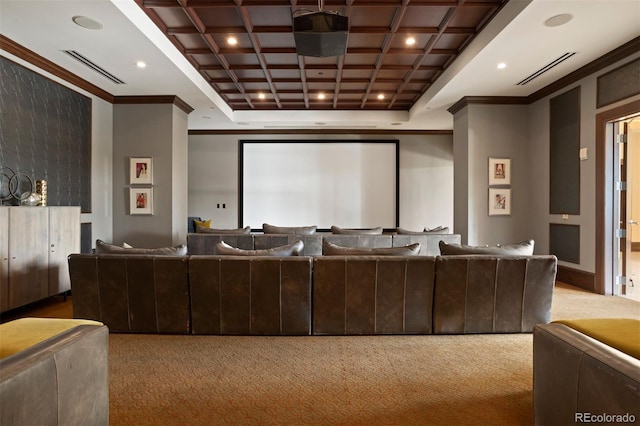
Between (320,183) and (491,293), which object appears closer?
(491,293)

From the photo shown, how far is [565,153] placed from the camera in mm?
5508

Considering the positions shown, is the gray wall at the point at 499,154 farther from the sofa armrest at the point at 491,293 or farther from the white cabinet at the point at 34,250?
the white cabinet at the point at 34,250

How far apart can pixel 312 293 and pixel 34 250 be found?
3.12m

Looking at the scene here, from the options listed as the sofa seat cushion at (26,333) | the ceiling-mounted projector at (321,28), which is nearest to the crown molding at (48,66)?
the ceiling-mounted projector at (321,28)

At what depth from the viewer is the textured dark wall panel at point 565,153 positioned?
5258mm

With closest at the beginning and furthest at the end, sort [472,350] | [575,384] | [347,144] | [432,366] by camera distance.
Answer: [575,384] → [432,366] → [472,350] → [347,144]

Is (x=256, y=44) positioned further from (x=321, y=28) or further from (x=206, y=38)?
(x=321, y=28)

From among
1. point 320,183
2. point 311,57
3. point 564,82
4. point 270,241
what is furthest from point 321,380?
point 320,183

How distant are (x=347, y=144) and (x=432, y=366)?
7.50 meters

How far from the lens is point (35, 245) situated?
394 centimetres

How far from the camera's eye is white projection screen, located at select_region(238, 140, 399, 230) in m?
9.48

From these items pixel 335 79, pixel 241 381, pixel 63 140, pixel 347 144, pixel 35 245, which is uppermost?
pixel 335 79

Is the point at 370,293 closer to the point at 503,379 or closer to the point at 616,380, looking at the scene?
the point at 503,379

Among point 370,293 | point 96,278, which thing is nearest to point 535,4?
point 370,293
